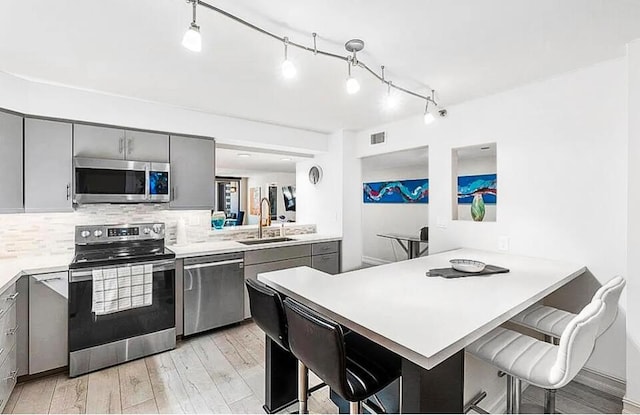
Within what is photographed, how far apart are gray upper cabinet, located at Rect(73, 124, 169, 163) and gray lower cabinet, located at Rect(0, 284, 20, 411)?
1206 millimetres

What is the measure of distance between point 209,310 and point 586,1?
3509 mm

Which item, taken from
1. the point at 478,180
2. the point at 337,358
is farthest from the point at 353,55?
the point at 478,180

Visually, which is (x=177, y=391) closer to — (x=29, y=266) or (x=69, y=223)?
(x=29, y=266)

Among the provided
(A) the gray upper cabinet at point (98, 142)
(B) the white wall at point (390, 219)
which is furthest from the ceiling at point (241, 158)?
(B) the white wall at point (390, 219)

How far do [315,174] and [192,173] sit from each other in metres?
1.83

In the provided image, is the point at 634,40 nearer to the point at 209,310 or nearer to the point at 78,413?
the point at 209,310

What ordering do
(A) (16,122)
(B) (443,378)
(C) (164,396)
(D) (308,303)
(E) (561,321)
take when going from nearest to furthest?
(B) (443,378) < (D) (308,303) < (E) (561,321) < (C) (164,396) < (A) (16,122)

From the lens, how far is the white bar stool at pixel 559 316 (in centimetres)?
154

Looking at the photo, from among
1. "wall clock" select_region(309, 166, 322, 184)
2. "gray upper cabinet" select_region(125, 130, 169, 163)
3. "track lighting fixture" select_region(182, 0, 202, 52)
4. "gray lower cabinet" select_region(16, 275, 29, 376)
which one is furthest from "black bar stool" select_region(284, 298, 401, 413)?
"wall clock" select_region(309, 166, 322, 184)

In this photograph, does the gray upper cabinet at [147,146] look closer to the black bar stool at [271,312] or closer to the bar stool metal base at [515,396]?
the black bar stool at [271,312]

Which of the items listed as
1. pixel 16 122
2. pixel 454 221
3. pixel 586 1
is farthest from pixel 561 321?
pixel 16 122

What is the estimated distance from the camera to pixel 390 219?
6258 mm

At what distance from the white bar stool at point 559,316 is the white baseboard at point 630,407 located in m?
0.47

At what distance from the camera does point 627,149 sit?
2023 millimetres
